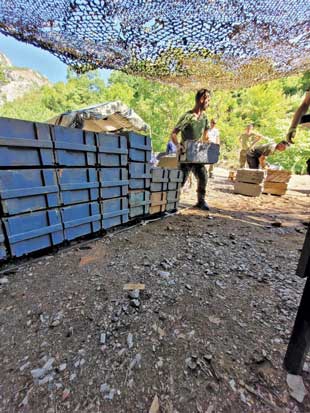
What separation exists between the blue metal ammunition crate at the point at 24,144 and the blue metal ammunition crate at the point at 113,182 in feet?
2.24

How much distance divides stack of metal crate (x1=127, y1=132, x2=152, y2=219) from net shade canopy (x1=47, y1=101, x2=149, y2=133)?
11.4 feet

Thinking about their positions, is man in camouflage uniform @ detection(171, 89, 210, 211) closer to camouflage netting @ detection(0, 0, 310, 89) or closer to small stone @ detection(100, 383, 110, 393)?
camouflage netting @ detection(0, 0, 310, 89)

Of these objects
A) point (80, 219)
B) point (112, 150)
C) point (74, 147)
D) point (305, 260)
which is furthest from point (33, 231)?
point (305, 260)

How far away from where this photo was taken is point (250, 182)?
5766 millimetres

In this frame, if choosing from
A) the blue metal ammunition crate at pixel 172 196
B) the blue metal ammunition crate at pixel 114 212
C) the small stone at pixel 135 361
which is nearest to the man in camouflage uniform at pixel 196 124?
the blue metal ammunition crate at pixel 172 196

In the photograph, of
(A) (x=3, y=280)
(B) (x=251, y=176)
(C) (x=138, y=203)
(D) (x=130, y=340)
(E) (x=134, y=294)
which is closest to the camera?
(D) (x=130, y=340)

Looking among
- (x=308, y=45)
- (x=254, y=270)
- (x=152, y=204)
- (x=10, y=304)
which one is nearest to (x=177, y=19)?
(x=308, y=45)

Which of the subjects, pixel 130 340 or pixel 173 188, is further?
pixel 173 188

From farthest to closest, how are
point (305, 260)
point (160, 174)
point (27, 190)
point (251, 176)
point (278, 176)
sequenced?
point (278, 176) → point (251, 176) → point (160, 174) → point (27, 190) → point (305, 260)

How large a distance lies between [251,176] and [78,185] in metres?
5.19

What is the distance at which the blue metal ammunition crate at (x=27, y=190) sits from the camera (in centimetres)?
177

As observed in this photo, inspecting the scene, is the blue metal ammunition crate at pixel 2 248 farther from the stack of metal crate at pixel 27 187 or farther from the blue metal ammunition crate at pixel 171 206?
the blue metal ammunition crate at pixel 171 206

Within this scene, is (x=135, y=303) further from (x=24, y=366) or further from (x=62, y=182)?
(x=62, y=182)

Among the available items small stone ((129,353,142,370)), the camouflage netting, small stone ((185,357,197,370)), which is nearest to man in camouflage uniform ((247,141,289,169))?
the camouflage netting
